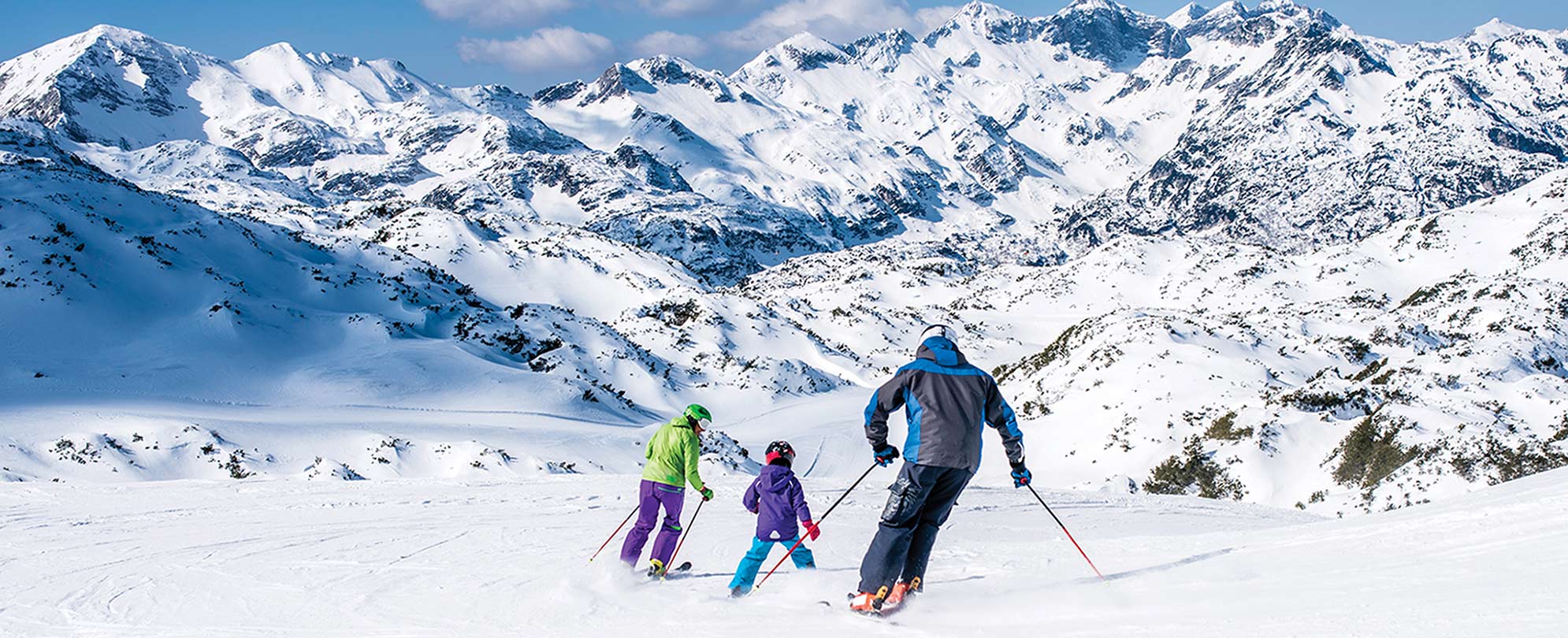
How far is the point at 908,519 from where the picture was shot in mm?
6836

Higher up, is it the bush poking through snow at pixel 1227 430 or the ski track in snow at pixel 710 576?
the bush poking through snow at pixel 1227 430

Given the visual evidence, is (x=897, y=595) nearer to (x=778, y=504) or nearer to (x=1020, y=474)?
(x=1020, y=474)

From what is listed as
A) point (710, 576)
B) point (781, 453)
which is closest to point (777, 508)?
point (781, 453)

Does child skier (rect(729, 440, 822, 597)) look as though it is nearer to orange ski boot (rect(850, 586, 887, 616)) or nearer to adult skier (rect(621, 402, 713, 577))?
adult skier (rect(621, 402, 713, 577))

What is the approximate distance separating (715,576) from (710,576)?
0.05m

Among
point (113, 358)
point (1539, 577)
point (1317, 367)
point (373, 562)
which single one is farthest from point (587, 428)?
point (1317, 367)

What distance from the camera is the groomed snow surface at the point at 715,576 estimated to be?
5.52 m

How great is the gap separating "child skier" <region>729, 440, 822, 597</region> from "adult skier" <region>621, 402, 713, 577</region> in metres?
0.61

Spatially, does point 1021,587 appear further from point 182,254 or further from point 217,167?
point 217,167

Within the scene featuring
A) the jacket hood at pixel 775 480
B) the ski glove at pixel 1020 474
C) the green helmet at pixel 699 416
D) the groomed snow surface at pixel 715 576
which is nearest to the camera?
the groomed snow surface at pixel 715 576

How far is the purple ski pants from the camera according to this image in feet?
28.8

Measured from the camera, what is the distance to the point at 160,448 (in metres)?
20.9

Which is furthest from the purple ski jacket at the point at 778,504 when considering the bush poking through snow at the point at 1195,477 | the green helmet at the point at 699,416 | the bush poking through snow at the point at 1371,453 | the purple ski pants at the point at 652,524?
the bush poking through snow at the point at 1195,477

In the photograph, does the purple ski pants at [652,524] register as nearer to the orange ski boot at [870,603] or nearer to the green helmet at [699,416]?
the green helmet at [699,416]
